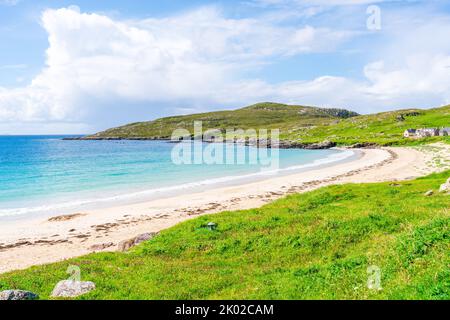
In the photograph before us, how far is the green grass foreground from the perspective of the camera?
12.4 meters

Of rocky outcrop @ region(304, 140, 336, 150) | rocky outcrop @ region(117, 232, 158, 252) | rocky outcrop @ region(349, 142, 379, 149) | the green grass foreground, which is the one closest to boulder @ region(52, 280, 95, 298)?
the green grass foreground

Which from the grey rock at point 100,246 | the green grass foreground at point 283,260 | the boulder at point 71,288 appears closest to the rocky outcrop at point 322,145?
the green grass foreground at point 283,260

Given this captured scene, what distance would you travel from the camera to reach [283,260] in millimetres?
17672

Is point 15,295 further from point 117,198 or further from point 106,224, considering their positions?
point 117,198

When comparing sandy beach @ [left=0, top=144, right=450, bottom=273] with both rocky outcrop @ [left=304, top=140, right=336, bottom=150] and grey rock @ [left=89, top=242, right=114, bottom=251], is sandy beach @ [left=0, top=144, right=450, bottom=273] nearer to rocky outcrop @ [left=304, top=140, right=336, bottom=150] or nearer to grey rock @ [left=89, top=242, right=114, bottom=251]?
grey rock @ [left=89, top=242, right=114, bottom=251]

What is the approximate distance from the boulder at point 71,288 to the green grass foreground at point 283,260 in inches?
18.7

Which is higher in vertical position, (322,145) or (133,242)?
(322,145)

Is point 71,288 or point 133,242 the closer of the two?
point 71,288

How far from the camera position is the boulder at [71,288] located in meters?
13.7

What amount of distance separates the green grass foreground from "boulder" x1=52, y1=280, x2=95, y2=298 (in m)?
0.47

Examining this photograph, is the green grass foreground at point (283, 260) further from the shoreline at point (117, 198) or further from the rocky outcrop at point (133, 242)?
the shoreline at point (117, 198)

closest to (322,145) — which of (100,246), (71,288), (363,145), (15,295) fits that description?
(363,145)

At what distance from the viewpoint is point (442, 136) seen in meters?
134

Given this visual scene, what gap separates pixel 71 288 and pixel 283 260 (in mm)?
9346
